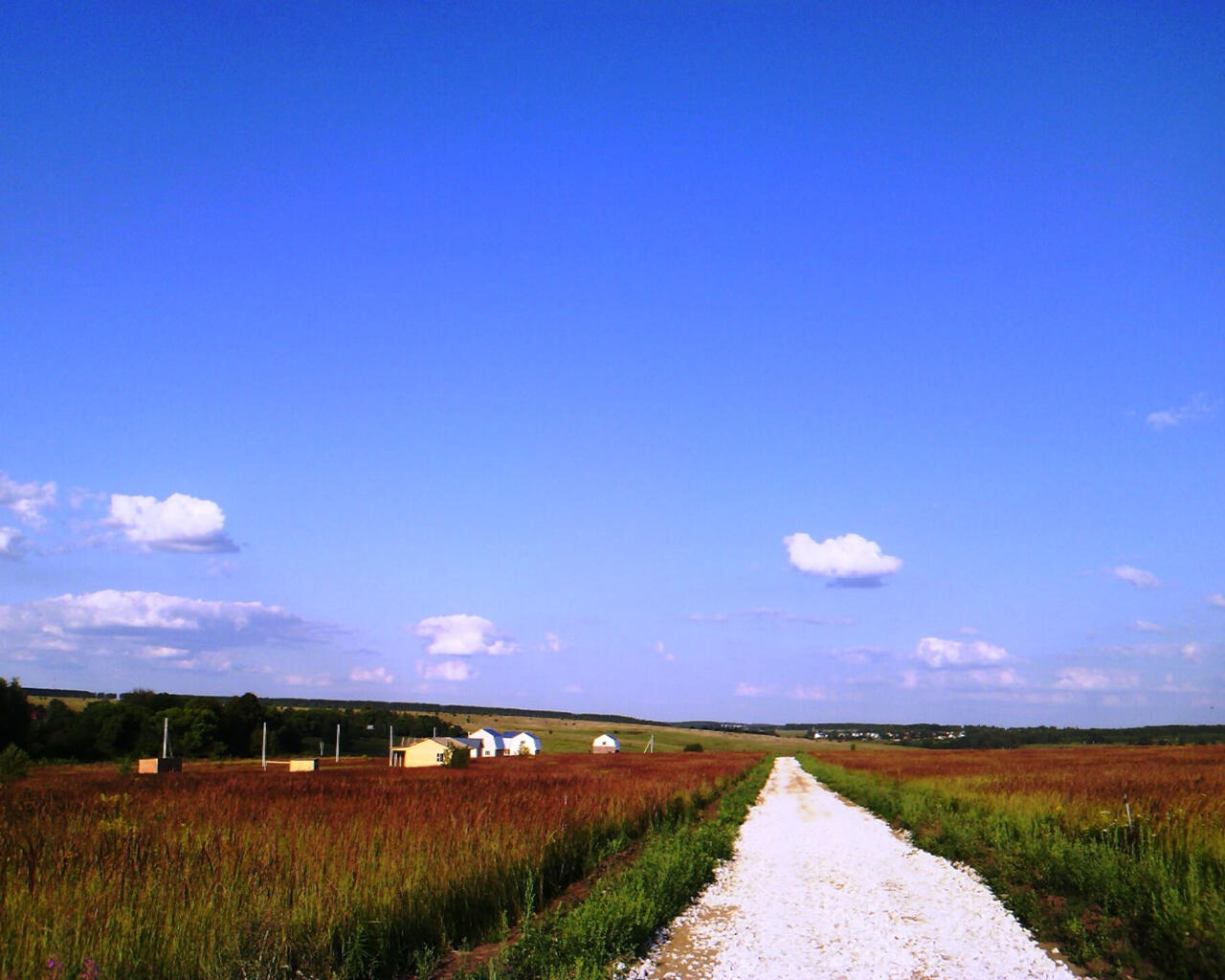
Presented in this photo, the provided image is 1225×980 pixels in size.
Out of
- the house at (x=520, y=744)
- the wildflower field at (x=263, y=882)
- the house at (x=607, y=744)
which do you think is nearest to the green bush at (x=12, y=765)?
the wildflower field at (x=263, y=882)

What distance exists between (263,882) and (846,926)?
237 inches

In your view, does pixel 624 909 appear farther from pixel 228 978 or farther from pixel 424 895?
pixel 228 978

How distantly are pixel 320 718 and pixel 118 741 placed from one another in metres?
37.3

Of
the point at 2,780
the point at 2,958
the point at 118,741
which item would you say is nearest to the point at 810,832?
the point at 2,780

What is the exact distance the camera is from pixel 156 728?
79938 mm

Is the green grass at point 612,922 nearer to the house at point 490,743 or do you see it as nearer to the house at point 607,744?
the house at point 490,743

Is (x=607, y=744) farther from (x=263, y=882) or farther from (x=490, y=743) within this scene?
(x=263, y=882)

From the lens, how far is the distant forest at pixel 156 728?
64.3 meters

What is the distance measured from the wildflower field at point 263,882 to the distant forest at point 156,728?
58.3 m

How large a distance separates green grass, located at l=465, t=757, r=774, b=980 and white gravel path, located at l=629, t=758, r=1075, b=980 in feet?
0.79

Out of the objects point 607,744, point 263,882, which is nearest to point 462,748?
point 263,882

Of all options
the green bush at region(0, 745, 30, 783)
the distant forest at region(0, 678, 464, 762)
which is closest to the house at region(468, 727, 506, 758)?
the distant forest at region(0, 678, 464, 762)

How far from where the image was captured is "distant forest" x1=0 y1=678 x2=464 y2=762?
64331 millimetres

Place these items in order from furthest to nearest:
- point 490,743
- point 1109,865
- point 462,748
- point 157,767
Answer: point 490,743 < point 462,748 < point 157,767 < point 1109,865
